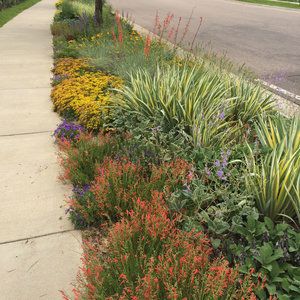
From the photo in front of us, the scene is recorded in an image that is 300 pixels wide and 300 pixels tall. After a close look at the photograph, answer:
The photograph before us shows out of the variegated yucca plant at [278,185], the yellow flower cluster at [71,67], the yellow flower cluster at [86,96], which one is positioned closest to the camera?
the variegated yucca plant at [278,185]

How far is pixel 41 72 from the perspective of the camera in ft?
24.4

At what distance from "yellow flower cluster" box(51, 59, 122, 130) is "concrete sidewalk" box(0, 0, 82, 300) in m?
0.27

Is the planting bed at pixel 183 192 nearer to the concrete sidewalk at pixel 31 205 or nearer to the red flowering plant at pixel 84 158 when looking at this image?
the red flowering plant at pixel 84 158

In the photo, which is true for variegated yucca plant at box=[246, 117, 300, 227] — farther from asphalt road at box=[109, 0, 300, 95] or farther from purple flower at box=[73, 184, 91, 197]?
asphalt road at box=[109, 0, 300, 95]

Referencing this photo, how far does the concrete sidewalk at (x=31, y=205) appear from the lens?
250cm

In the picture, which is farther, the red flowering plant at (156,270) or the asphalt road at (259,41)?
the asphalt road at (259,41)

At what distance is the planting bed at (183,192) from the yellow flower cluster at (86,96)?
3cm

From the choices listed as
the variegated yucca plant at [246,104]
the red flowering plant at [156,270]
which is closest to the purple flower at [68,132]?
the variegated yucca plant at [246,104]

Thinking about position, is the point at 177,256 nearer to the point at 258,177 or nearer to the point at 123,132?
the point at 258,177

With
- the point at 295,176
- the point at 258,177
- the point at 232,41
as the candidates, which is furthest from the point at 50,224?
the point at 232,41

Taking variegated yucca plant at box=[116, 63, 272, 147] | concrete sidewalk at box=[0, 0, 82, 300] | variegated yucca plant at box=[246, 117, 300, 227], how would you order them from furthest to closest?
variegated yucca plant at box=[116, 63, 272, 147], variegated yucca plant at box=[246, 117, 300, 227], concrete sidewalk at box=[0, 0, 82, 300]

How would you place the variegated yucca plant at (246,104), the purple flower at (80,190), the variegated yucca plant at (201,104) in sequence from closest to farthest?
the purple flower at (80,190), the variegated yucca plant at (201,104), the variegated yucca plant at (246,104)

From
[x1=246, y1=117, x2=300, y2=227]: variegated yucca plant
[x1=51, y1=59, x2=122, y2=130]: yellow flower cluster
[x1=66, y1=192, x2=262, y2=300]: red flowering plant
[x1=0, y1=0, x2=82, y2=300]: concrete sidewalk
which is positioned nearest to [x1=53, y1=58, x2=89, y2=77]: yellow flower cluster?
[x1=51, y1=59, x2=122, y2=130]: yellow flower cluster

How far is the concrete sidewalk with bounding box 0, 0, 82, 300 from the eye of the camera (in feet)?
8.20
